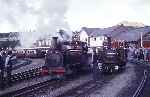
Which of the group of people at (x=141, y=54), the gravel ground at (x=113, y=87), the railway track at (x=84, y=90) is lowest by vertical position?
the gravel ground at (x=113, y=87)

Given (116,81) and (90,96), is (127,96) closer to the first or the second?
(90,96)

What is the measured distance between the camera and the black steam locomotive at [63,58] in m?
22.9

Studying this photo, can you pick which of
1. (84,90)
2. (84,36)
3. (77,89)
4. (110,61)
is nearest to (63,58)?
(77,89)

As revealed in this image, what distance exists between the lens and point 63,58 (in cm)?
2298

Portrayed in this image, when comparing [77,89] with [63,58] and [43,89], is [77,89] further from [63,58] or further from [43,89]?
[63,58]

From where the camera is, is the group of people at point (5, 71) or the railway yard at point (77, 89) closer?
the railway yard at point (77, 89)

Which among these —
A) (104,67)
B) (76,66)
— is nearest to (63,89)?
(76,66)

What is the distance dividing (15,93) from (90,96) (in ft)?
13.4

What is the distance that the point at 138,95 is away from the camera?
1659cm

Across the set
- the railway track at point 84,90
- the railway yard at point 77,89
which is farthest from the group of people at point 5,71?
the railway track at point 84,90

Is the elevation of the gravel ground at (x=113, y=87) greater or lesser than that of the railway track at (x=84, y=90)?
lesser

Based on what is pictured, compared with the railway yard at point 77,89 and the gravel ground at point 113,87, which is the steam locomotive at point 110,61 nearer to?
the gravel ground at point 113,87

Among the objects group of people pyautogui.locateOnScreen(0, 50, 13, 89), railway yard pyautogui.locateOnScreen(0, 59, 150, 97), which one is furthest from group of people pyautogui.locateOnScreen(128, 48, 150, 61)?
group of people pyautogui.locateOnScreen(0, 50, 13, 89)

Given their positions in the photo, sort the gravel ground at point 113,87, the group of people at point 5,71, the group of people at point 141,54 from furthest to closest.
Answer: the group of people at point 141,54, the group of people at point 5,71, the gravel ground at point 113,87
